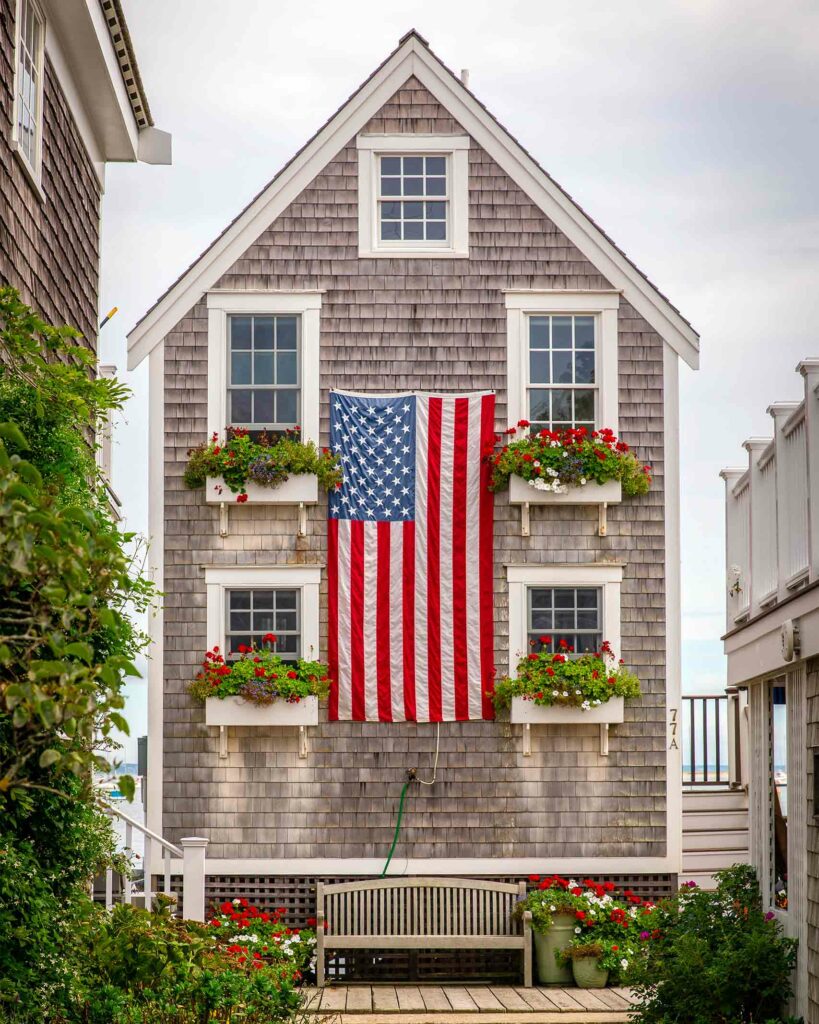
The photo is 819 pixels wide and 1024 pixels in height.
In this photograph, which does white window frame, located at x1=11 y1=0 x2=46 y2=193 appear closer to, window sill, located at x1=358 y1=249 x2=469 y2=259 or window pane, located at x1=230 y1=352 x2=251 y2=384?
window pane, located at x1=230 y1=352 x2=251 y2=384

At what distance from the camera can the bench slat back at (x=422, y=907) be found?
45.0ft

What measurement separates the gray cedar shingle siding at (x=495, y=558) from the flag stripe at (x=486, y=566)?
3.6 inches

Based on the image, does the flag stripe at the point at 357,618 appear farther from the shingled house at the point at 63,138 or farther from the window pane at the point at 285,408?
the shingled house at the point at 63,138

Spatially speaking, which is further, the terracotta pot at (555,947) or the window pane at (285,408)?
the window pane at (285,408)

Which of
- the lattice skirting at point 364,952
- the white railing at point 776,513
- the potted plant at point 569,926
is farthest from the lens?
the lattice skirting at point 364,952

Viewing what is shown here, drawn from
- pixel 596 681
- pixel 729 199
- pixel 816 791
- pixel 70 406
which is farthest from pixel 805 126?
pixel 70 406

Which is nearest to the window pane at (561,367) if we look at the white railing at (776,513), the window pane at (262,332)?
the window pane at (262,332)

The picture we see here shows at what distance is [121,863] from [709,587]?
801cm

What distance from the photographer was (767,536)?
391 inches

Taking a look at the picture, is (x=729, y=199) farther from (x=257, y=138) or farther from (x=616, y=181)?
(x=257, y=138)

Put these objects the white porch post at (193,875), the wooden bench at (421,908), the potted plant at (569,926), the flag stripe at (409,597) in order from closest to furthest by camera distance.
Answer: the white porch post at (193,875), the potted plant at (569,926), the wooden bench at (421,908), the flag stripe at (409,597)

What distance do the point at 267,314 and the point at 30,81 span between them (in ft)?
16.6

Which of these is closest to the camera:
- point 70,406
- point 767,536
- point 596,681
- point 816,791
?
point 70,406

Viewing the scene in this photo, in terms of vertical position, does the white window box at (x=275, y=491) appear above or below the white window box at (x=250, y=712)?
above
